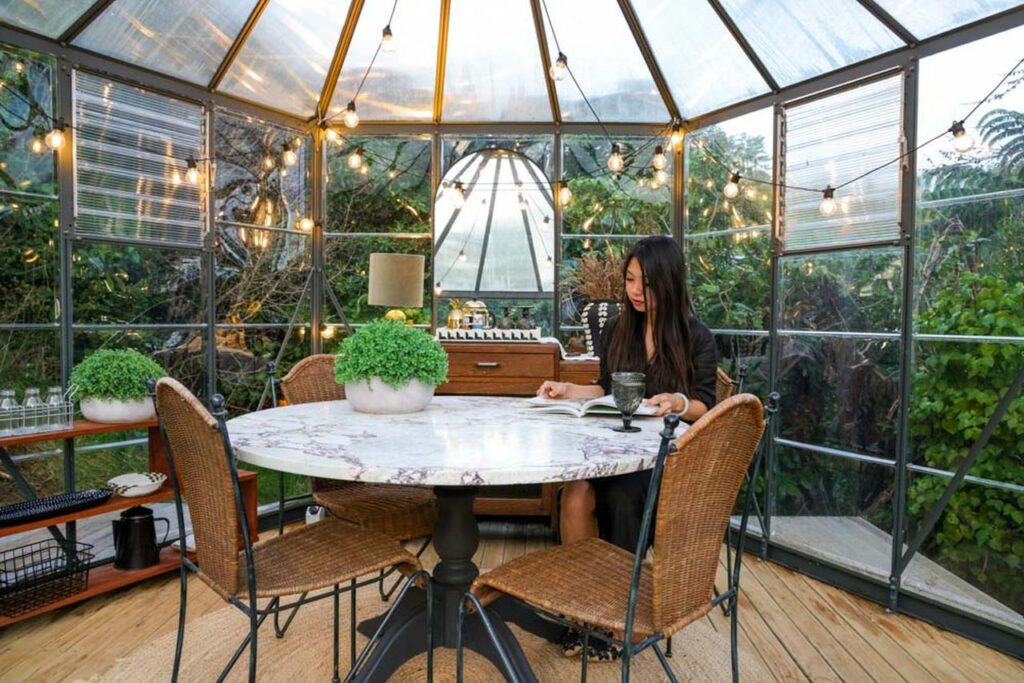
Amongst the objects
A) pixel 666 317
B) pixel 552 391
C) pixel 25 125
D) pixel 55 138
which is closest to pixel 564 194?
pixel 666 317

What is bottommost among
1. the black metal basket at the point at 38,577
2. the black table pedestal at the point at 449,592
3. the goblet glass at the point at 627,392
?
the black metal basket at the point at 38,577

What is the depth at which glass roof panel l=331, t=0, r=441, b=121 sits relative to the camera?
3.48 m

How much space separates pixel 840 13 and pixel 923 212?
0.94 metres

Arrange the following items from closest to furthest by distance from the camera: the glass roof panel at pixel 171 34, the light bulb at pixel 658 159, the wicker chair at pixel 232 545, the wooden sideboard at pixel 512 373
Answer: the wicker chair at pixel 232 545
the glass roof panel at pixel 171 34
the wooden sideboard at pixel 512 373
the light bulb at pixel 658 159

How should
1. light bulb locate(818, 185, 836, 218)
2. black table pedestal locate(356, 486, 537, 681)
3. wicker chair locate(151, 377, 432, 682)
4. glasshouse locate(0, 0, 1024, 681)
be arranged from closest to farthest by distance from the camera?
1. wicker chair locate(151, 377, 432, 682)
2. glasshouse locate(0, 0, 1024, 681)
3. black table pedestal locate(356, 486, 537, 681)
4. light bulb locate(818, 185, 836, 218)

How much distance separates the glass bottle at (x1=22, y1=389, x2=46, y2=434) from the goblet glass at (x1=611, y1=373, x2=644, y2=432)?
2.29 m

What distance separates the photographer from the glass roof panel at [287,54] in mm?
3342

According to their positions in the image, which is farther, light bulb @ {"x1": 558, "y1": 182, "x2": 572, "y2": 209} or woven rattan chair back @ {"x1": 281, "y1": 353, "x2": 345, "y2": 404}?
light bulb @ {"x1": 558, "y1": 182, "x2": 572, "y2": 209}

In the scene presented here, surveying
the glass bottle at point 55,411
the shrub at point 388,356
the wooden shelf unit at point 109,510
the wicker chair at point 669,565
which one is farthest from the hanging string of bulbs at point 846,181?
the glass bottle at point 55,411

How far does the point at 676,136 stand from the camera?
12.8 ft

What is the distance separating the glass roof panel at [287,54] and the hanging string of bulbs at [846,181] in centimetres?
218

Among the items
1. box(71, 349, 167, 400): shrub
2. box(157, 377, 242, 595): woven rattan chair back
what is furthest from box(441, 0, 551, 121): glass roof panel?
box(157, 377, 242, 595): woven rattan chair back

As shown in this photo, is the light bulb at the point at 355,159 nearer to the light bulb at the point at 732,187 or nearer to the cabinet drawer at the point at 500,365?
the cabinet drawer at the point at 500,365

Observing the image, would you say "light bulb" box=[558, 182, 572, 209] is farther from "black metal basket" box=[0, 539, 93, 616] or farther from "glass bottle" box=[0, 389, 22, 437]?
"black metal basket" box=[0, 539, 93, 616]
